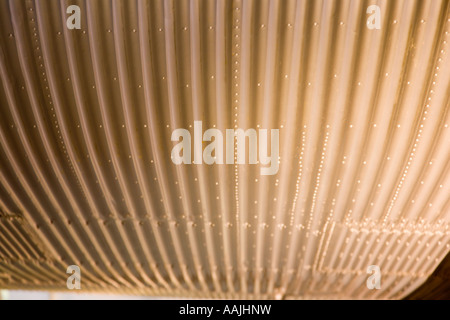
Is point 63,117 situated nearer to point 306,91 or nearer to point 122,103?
point 122,103

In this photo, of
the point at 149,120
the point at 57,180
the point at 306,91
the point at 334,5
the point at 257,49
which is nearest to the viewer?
the point at 334,5

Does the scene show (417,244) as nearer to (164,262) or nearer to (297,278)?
(297,278)

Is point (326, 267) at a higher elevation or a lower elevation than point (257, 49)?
lower

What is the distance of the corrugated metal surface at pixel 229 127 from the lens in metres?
1.28

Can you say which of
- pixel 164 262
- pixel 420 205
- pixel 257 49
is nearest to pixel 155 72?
pixel 257 49


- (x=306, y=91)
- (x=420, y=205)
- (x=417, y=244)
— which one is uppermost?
(x=306, y=91)

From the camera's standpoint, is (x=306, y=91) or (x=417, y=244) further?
(x=417, y=244)

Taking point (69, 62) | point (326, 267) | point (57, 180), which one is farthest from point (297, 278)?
point (69, 62)

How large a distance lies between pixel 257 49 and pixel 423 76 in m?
0.54

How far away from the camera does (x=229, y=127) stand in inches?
61.2

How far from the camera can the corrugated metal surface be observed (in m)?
1.28

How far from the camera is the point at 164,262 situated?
100 inches

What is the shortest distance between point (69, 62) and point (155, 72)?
279mm

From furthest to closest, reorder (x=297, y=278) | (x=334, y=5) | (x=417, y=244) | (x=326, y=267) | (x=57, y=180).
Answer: (x=297, y=278) → (x=326, y=267) → (x=417, y=244) → (x=57, y=180) → (x=334, y=5)
